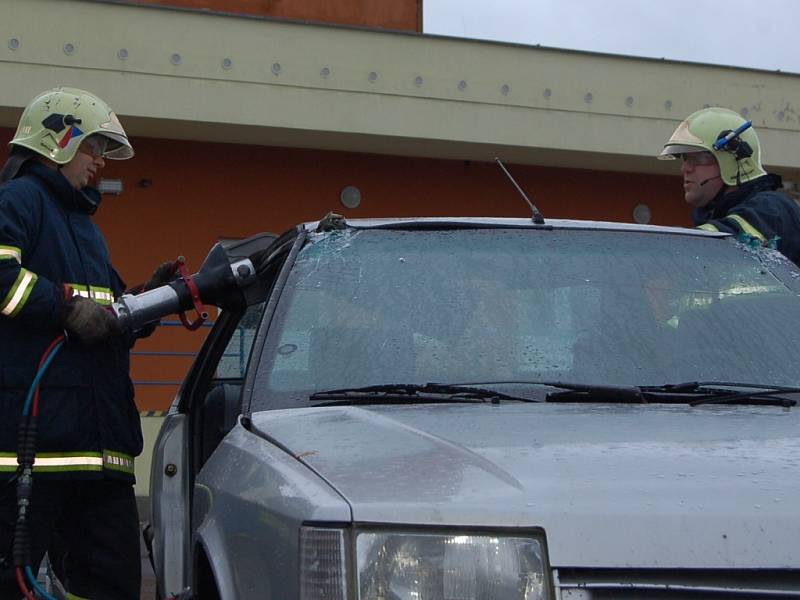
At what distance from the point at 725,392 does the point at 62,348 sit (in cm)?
211

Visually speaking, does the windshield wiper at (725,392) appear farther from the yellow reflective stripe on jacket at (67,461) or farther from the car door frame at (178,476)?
the yellow reflective stripe on jacket at (67,461)

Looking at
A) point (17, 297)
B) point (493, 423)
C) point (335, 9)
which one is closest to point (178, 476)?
point (17, 297)

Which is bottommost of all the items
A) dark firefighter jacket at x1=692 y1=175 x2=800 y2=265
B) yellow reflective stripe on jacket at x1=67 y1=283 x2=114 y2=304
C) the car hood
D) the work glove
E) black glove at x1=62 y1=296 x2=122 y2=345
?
the car hood

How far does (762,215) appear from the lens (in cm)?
446

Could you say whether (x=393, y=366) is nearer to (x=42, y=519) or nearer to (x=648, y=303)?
(x=648, y=303)

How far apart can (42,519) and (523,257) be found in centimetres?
173

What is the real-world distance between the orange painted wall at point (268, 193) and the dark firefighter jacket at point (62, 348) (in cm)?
973

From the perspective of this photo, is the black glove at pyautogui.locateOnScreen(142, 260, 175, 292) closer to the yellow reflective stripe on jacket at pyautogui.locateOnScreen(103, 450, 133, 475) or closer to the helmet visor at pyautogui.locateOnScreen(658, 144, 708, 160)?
the yellow reflective stripe on jacket at pyautogui.locateOnScreen(103, 450, 133, 475)

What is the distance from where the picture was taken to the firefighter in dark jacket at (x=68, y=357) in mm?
3883

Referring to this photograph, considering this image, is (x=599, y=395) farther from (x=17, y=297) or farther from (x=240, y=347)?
(x=17, y=297)

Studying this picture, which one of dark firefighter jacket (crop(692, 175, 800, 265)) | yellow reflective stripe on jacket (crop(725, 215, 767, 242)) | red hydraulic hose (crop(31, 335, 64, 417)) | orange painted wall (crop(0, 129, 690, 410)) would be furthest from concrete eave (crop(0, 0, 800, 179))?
yellow reflective stripe on jacket (crop(725, 215, 767, 242))

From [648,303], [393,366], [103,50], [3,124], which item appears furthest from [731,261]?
[3,124]

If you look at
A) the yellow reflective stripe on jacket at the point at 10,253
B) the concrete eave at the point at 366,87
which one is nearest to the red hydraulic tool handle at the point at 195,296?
the yellow reflective stripe on jacket at the point at 10,253

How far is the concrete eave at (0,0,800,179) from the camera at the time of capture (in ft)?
43.5
